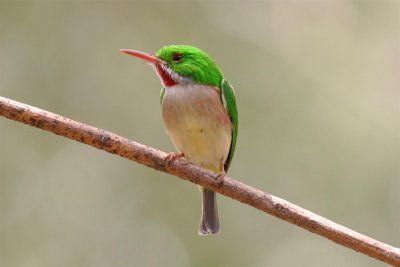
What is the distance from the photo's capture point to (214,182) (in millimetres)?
4035

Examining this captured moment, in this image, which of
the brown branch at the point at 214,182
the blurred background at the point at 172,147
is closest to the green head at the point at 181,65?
the brown branch at the point at 214,182

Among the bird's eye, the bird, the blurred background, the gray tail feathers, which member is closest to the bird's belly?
the bird

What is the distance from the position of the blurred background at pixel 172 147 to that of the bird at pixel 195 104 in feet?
7.26

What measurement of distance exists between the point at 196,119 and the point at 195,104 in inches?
3.8

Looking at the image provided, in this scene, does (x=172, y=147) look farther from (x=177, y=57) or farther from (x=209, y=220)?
(x=177, y=57)

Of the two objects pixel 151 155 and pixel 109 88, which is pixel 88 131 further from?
pixel 109 88

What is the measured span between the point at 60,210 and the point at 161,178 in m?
1.16

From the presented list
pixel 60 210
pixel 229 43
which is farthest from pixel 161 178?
pixel 229 43

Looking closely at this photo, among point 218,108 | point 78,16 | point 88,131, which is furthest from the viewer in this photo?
point 78,16

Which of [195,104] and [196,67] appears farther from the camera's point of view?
[196,67]

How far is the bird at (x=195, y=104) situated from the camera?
15.6 feet

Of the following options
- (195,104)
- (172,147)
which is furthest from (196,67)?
(172,147)

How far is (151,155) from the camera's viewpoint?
3.92m

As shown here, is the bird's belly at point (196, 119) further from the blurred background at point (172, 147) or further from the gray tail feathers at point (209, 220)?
the blurred background at point (172, 147)
